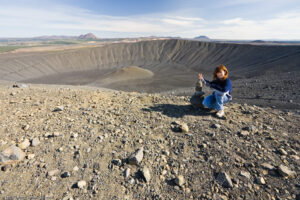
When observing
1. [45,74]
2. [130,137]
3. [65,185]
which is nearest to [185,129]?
[130,137]

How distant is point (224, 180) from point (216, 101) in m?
2.35

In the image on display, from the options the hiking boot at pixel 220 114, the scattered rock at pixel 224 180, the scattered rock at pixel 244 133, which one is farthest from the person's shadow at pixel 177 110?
the scattered rock at pixel 224 180

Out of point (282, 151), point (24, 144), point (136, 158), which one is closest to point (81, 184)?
point (136, 158)

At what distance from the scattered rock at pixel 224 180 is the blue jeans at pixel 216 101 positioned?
2.16 metres

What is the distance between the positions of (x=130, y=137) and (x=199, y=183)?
67.2 inches

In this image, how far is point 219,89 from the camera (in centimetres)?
443

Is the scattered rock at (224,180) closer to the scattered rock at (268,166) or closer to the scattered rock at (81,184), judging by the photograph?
the scattered rock at (268,166)

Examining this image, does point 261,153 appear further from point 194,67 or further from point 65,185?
point 194,67

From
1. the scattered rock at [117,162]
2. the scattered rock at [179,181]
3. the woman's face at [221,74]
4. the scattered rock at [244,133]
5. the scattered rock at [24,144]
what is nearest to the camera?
the scattered rock at [179,181]

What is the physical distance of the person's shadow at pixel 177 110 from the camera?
Answer: 15.6ft

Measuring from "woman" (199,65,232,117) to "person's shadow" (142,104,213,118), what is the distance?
299mm

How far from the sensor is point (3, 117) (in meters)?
3.93

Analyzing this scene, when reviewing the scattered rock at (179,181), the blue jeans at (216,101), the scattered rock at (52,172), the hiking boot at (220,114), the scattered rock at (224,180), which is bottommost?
the scattered rock at (179,181)

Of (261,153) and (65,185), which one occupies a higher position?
(261,153)
